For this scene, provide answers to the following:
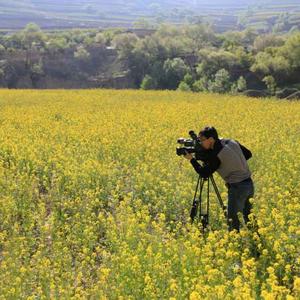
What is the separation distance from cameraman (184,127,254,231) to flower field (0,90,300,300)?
1.10 ft

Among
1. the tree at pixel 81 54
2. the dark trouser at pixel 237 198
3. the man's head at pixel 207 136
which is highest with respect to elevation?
the man's head at pixel 207 136

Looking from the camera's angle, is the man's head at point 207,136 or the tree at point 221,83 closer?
the man's head at point 207,136

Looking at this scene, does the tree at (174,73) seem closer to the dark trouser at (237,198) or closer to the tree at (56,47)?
the tree at (56,47)

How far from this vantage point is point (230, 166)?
741cm

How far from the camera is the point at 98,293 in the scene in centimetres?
585

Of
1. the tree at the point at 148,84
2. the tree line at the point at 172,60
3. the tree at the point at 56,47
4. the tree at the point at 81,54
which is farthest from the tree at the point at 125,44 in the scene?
the tree at the point at 148,84

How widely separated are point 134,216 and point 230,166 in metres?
1.84

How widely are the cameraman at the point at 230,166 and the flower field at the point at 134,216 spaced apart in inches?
13.2

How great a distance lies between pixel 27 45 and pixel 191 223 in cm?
9145

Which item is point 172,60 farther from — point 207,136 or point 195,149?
point 207,136

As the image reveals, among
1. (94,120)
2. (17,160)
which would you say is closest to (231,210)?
(17,160)

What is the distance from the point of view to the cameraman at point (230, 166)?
7273 mm

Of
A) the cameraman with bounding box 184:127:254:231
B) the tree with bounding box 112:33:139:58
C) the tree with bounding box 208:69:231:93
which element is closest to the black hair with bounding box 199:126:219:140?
the cameraman with bounding box 184:127:254:231

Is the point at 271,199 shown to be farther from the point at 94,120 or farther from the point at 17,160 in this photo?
the point at 94,120
